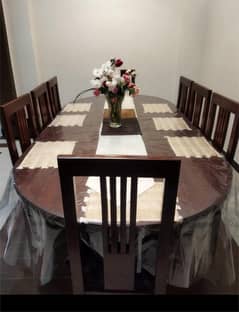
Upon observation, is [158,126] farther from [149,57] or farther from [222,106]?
[149,57]

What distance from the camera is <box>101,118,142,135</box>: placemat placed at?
68.7 inches

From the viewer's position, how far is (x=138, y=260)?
39.6 inches

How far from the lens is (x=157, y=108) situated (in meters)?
2.36

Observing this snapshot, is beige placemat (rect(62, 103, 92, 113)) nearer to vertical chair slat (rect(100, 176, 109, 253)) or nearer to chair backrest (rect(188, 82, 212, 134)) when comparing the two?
chair backrest (rect(188, 82, 212, 134))

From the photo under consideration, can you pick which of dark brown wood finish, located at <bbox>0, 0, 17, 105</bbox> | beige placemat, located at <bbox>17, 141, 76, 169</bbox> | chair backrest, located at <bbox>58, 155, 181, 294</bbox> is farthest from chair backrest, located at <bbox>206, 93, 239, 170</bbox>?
dark brown wood finish, located at <bbox>0, 0, 17, 105</bbox>

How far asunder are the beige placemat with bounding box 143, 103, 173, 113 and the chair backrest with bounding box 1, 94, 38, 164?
106 centimetres

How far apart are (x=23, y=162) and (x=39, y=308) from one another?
94 centimetres

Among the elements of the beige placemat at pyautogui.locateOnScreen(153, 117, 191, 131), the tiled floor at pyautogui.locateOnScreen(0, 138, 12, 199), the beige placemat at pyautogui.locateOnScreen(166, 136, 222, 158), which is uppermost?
the beige placemat at pyautogui.locateOnScreen(153, 117, 191, 131)

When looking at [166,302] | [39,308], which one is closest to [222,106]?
[166,302]

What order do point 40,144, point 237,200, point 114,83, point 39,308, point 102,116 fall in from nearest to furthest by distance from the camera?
point 39,308 < point 237,200 < point 40,144 < point 114,83 < point 102,116

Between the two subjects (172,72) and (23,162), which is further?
(172,72)

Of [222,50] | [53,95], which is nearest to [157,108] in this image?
[53,95]

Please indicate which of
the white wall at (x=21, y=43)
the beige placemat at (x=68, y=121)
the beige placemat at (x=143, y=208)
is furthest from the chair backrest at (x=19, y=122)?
the white wall at (x=21, y=43)

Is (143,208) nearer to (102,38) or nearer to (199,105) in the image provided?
(199,105)
